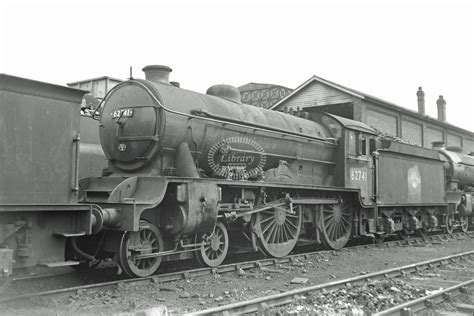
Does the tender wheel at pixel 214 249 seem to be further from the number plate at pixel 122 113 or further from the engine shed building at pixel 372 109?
the engine shed building at pixel 372 109

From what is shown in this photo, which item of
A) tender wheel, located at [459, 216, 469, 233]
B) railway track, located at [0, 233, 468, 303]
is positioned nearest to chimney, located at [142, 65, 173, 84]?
railway track, located at [0, 233, 468, 303]

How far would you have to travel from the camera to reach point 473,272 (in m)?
8.91

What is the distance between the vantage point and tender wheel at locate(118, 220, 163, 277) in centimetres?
701

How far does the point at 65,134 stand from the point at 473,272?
7.68 m

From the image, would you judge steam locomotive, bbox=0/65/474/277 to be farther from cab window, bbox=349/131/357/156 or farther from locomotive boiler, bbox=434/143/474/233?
locomotive boiler, bbox=434/143/474/233

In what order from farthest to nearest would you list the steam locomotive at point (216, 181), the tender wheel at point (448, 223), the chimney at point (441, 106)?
1. the chimney at point (441, 106)
2. the tender wheel at point (448, 223)
3. the steam locomotive at point (216, 181)

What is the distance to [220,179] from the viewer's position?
27.3 feet

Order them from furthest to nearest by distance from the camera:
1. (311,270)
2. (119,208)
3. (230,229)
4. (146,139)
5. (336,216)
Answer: (336,216) → (230,229) → (311,270) → (146,139) → (119,208)

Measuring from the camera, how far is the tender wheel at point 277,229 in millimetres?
9444

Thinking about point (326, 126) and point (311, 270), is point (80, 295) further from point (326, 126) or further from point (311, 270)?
point (326, 126)

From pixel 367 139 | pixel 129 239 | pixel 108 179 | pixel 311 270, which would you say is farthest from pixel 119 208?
pixel 367 139

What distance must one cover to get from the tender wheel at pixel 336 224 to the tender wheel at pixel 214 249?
127 inches

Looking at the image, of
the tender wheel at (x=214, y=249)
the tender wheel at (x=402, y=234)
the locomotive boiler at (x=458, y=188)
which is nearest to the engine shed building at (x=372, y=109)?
the locomotive boiler at (x=458, y=188)

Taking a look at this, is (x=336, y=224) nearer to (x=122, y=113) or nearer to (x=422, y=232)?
(x=422, y=232)
